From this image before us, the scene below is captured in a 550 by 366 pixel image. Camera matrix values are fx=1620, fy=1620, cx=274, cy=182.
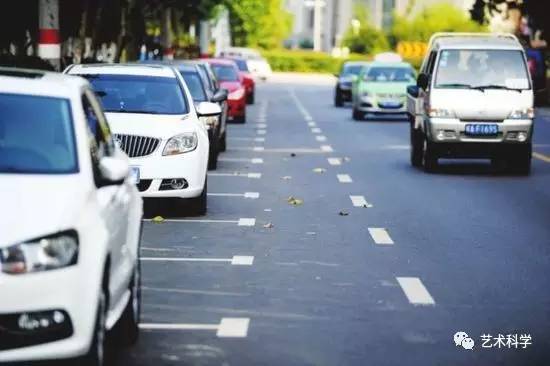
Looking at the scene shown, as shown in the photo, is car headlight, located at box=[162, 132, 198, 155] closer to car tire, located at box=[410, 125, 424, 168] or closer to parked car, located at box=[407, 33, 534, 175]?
parked car, located at box=[407, 33, 534, 175]

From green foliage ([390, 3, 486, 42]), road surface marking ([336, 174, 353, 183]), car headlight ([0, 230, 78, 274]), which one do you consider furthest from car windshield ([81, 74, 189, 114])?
green foliage ([390, 3, 486, 42])

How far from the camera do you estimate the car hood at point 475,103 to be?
22.3 meters

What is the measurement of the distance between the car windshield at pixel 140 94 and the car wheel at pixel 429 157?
5.92m

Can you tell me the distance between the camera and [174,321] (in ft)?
31.7

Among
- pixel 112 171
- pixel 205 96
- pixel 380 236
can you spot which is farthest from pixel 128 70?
pixel 112 171

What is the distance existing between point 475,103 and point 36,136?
1484cm

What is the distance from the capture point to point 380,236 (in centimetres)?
1448

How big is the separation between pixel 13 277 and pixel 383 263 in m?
6.03

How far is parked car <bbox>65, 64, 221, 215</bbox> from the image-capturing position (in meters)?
16.0

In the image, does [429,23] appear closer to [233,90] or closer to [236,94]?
[236,94]

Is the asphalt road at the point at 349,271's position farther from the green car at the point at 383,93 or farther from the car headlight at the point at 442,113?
the green car at the point at 383,93

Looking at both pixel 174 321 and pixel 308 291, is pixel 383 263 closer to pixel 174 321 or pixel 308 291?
pixel 308 291

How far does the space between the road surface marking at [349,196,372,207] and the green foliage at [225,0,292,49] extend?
9772 centimetres

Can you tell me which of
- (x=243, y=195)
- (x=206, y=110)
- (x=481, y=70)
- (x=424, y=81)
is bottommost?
(x=243, y=195)
